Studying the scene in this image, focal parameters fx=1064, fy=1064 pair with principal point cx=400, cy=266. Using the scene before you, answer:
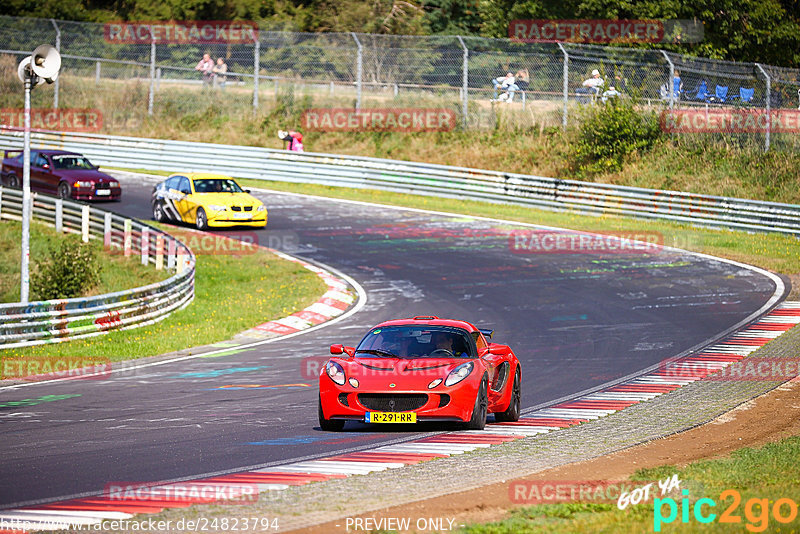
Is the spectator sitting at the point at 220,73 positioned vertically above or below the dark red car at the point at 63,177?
above

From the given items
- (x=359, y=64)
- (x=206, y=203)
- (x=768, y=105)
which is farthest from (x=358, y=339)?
(x=359, y=64)

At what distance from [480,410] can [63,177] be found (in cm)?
2482

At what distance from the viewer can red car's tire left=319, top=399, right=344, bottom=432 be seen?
11469 mm

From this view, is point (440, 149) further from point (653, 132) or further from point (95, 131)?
point (95, 131)

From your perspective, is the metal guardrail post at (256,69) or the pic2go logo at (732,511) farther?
the metal guardrail post at (256,69)

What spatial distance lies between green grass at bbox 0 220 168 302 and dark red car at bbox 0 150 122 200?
2.96m

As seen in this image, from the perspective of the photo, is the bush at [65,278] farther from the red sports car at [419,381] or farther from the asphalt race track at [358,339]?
the red sports car at [419,381]

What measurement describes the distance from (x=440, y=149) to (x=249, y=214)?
12408 millimetres

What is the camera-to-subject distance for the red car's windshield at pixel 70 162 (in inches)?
1330

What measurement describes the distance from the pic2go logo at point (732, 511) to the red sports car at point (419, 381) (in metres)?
3.49

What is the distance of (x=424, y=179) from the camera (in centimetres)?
3650

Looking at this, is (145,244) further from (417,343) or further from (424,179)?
(417,343)

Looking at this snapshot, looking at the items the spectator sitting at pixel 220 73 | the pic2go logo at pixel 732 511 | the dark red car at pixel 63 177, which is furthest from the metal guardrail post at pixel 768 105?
the pic2go logo at pixel 732 511

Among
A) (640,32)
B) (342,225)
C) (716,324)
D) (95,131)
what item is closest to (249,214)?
(342,225)
